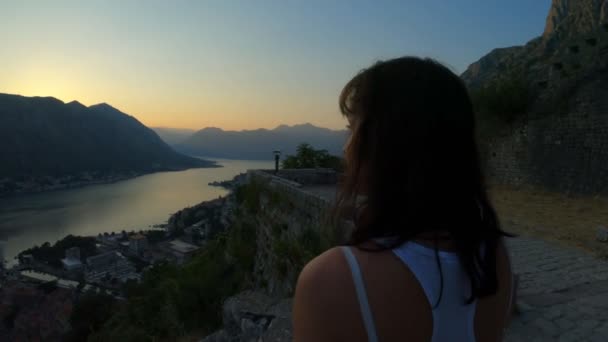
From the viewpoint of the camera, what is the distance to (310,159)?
1772cm

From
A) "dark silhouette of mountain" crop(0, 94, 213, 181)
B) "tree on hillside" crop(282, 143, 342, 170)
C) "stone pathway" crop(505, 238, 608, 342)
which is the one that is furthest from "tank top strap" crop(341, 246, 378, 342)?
"dark silhouette of mountain" crop(0, 94, 213, 181)

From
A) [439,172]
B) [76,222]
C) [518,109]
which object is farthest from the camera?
[76,222]

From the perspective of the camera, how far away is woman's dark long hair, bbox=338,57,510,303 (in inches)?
31.6

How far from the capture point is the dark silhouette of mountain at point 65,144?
75.6m

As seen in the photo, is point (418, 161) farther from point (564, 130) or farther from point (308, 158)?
point (308, 158)

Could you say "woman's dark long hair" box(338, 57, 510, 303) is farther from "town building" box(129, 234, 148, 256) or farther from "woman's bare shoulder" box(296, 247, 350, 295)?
"town building" box(129, 234, 148, 256)

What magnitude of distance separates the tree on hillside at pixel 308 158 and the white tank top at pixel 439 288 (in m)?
16.5

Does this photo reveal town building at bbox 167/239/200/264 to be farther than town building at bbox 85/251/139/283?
Yes

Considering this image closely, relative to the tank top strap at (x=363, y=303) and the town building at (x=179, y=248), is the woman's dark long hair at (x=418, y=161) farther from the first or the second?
the town building at (x=179, y=248)

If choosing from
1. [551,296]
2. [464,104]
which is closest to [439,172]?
[464,104]

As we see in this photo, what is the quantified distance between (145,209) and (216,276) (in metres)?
48.0

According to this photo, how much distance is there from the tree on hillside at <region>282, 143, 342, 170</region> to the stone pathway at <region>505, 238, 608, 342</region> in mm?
11910

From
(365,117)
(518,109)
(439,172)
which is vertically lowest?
(439,172)

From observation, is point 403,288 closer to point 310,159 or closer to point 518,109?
point 518,109
